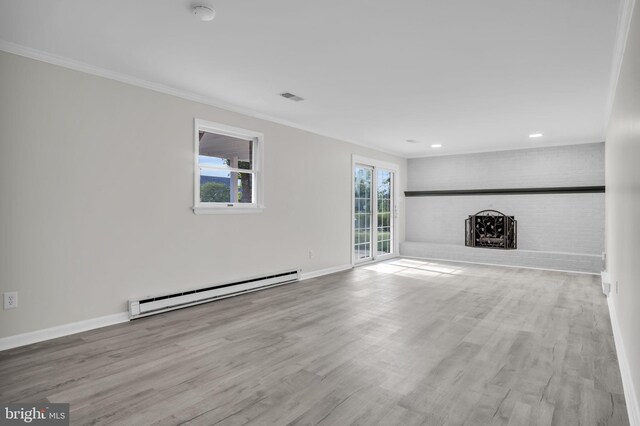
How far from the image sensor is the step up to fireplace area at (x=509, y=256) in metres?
6.35

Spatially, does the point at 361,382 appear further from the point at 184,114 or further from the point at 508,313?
the point at 184,114

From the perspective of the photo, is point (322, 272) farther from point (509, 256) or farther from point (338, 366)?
point (509, 256)

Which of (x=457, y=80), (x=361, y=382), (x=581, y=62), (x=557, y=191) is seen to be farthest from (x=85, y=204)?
(x=557, y=191)

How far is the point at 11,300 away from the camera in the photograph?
9.48 feet

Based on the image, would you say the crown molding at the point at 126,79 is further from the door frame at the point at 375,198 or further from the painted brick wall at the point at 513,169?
the painted brick wall at the point at 513,169

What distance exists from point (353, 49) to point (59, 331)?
349 cm

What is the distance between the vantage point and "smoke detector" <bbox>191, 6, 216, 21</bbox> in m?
2.34

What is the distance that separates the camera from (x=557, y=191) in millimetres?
6938

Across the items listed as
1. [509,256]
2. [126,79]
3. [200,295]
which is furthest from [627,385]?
[509,256]

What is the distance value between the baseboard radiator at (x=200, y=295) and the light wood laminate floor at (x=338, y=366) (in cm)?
11

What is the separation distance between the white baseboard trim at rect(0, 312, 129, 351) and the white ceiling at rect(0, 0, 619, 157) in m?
2.36

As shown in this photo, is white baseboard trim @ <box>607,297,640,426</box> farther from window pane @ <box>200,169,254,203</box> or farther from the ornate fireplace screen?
the ornate fireplace screen

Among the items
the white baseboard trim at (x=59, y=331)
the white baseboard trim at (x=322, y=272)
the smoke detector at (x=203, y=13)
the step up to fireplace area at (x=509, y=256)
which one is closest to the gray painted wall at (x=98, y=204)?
the white baseboard trim at (x=59, y=331)

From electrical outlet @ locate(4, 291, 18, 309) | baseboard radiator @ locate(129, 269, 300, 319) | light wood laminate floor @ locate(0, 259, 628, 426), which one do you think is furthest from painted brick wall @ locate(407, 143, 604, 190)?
electrical outlet @ locate(4, 291, 18, 309)
